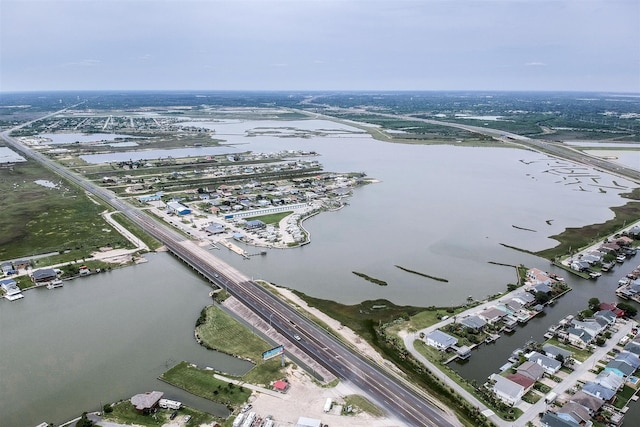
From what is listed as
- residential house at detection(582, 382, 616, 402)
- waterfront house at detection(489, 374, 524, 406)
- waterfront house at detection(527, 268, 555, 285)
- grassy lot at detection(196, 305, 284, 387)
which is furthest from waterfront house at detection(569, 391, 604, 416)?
grassy lot at detection(196, 305, 284, 387)

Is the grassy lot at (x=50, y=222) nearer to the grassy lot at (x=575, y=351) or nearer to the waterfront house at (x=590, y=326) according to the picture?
the grassy lot at (x=575, y=351)

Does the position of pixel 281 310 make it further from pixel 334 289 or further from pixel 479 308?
pixel 479 308

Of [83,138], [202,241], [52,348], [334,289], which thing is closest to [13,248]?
[202,241]

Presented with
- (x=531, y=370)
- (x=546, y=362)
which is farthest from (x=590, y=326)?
(x=531, y=370)

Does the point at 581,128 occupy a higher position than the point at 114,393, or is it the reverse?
the point at 581,128

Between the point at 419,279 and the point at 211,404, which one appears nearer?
the point at 211,404

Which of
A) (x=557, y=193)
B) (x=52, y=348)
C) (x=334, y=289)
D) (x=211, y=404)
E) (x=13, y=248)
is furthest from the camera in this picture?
(x=557, y=193)

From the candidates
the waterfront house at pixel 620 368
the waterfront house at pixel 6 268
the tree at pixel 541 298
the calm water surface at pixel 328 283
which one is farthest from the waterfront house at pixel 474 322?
the waterfront house at pixel 6 268
